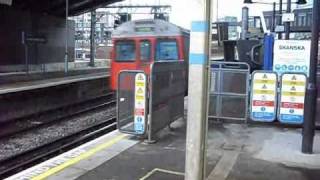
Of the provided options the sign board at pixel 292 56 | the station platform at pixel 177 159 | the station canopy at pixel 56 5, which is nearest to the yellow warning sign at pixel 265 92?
the sign board at pixel 292 56

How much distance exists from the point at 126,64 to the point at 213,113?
832 centimetres

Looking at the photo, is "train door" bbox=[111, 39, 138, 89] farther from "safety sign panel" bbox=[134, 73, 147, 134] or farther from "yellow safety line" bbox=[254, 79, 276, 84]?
"safety sign panel" bbox=[134, 73, 147, 134]

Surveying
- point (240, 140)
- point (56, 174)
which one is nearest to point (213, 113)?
point (240, 140)

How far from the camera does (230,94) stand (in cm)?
1093

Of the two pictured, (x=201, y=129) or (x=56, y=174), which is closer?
(x=201, y=129)

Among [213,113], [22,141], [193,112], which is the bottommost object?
[22,141]

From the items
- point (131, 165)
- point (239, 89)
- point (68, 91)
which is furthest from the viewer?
point (68, 91)

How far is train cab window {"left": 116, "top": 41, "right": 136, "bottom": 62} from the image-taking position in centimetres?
1866

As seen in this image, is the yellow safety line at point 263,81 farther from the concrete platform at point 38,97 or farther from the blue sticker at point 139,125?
the concrete platform at point 38,97

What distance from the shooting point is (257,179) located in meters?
6.42

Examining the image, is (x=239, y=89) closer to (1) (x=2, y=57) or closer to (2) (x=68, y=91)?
(2) (x=68, y=91)

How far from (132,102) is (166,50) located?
8.92 m

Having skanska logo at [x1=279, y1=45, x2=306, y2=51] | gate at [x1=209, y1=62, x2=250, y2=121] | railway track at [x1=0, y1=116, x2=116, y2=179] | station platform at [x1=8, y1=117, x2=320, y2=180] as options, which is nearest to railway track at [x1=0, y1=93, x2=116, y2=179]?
railway track at [x1=0, y1=116, x2=116, y2=179]

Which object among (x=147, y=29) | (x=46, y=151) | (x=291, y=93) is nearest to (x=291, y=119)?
(x=291, y=93)
